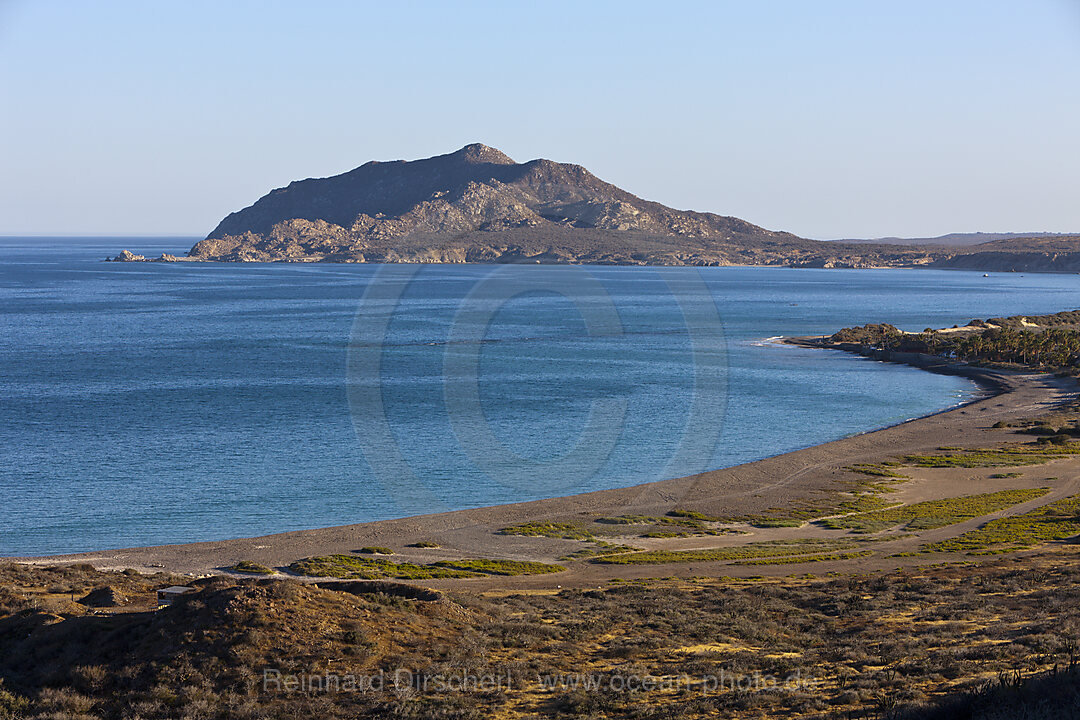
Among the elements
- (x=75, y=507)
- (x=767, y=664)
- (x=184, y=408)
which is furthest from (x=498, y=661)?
(x=184, y=408)

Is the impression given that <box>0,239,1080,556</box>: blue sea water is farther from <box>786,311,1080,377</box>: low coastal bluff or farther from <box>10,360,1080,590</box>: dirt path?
<box>786,311,1080,377</box>: low coastal bluff

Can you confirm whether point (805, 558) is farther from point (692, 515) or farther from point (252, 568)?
point (252, 568)

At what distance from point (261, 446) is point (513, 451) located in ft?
47.6

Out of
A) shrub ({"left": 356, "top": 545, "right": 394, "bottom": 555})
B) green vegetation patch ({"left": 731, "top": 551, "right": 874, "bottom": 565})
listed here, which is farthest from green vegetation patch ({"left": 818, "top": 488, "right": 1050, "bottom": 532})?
shrub ({"left": 356, "top": 545, "right": 394, "bottom": 555})

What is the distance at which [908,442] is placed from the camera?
59.0m

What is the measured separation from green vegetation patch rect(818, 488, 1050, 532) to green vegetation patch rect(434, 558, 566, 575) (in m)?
13.5

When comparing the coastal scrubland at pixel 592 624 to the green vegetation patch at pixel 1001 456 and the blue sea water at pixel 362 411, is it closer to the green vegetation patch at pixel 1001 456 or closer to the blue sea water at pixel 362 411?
the blue sea water at pixel 362 411

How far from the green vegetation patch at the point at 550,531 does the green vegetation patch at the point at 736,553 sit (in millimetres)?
3798

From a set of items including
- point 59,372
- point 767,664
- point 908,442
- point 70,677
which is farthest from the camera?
point 59,372

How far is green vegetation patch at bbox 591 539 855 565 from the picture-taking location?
33531 mm

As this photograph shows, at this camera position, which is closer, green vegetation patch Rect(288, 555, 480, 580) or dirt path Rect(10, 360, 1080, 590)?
green vegetation patch Rect(288, 555, 480, 580)

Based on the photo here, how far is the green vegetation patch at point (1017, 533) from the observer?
111 ft

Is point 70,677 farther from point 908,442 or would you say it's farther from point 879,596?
point 908,442

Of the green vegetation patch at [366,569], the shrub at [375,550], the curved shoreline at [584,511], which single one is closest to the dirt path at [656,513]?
the curved shoreline at [584,511]
